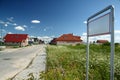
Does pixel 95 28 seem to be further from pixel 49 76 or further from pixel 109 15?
pixel 49 76

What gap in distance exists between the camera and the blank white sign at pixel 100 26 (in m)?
3.81

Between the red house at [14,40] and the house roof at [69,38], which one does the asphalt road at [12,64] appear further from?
the house roof at [69,38]

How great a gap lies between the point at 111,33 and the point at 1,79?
6.68 m

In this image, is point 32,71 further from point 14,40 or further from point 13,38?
point 13,38

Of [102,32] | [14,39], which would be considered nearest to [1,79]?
[102,32]

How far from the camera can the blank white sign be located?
3.81m

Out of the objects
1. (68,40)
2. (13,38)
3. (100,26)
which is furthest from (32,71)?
(68,40)

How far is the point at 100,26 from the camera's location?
4102 millimetres

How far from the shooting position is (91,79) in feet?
22.7

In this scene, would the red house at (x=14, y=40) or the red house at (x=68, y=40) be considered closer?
the red house at (x=14, y=40)

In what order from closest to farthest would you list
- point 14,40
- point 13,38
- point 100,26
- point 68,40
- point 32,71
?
point 100,26, point 32,71, point 14,40, point 13,38, point 68,40

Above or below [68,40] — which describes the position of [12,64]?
below

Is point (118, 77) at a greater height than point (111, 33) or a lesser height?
lesser

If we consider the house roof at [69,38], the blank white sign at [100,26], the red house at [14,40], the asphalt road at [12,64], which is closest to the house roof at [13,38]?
the red house at [14,40]
